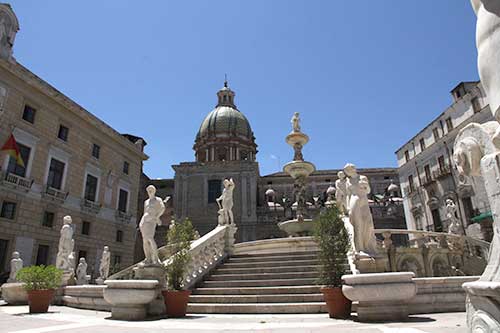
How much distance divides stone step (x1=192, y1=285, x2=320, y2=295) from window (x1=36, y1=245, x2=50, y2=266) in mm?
17240

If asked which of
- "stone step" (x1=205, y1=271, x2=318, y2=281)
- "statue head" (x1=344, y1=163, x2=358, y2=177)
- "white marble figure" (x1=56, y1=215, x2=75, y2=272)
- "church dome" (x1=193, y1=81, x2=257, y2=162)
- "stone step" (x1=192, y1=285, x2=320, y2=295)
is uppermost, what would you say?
"church dome" (x1=193, y1=81, x2=257, y2=162)

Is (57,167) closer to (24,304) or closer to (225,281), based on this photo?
(24,304)

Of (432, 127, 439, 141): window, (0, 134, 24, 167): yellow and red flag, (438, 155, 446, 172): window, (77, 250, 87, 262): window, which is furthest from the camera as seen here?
(432, 127, 439, 141): window

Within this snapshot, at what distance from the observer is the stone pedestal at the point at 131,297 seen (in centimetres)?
697

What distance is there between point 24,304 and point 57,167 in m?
14.6

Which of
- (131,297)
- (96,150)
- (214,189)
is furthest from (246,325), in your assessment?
(214,189)

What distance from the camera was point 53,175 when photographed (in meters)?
23.4

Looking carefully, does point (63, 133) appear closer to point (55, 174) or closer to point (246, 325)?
point (55, 174)

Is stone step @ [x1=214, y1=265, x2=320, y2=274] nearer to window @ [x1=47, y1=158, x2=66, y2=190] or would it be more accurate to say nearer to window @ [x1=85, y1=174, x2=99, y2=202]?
Answer: window @ [x1=47, y1=158, x2=66, y2=190]

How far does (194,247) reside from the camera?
33.7ft

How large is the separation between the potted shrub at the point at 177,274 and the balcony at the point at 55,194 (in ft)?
60.0

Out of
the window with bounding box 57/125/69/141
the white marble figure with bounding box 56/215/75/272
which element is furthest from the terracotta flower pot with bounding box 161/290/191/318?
the window with bounding box 57/125/69/141

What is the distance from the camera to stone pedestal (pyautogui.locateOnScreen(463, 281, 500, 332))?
2.43 metres

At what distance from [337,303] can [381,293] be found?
96 centimetres
